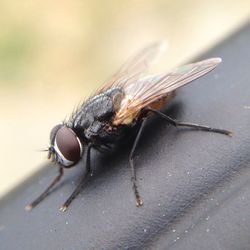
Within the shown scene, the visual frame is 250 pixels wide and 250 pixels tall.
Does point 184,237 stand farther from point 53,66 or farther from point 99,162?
point 53,66

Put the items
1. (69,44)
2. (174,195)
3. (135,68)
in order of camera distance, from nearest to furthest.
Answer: (174,195) → (135,68) → (69,44)

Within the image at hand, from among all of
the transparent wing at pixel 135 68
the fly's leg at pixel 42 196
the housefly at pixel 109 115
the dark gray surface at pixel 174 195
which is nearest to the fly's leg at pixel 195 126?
the dark gray surface at pixel 174 195

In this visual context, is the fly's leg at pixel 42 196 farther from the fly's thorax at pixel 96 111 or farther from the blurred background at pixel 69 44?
the blurred background at pixel 69 44

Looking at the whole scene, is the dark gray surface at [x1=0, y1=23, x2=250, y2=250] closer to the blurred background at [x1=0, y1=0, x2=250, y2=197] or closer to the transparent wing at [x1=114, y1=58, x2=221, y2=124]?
the transparent wing at [x1=114, y1=58, x2=221, y2=124]

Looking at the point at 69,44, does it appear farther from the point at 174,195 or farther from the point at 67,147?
the point at 174,195

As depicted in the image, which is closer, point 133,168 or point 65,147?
point 133,168

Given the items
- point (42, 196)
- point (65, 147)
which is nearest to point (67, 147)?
point (65, 147)

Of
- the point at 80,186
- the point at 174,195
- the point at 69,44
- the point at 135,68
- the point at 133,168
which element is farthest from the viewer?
the point at 69,44
